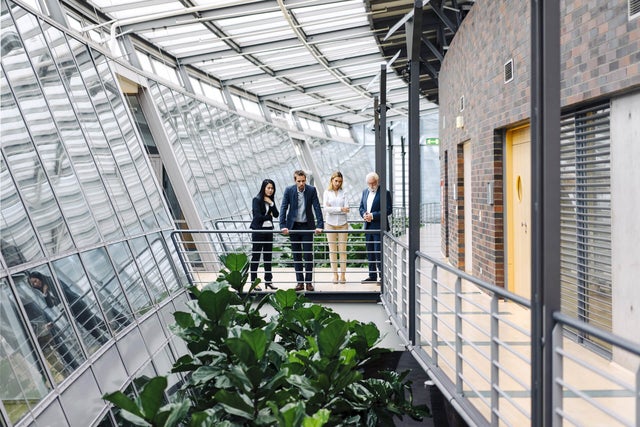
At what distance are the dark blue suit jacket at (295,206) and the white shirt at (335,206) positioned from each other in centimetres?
15

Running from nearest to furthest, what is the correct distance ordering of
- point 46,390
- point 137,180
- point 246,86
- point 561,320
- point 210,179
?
point 561,320
point 46,390
point 137,180
point 210,179
point 246,86

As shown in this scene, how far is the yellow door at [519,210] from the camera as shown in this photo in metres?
8.57

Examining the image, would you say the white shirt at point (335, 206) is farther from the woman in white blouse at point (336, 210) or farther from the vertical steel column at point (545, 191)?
the vertical steel column at point (545, 191)

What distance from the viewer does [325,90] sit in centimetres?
2378

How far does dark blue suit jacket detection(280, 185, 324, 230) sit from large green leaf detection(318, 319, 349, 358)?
739 centimetres

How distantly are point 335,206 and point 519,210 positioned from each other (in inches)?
107

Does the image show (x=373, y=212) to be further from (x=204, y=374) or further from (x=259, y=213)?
(x=204, y=374)

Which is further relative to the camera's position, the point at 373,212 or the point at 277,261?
the point at 373,212

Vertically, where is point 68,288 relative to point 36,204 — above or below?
below

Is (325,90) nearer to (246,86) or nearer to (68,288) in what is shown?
(246,86)

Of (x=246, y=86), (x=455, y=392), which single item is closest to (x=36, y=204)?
(x=455, y=392)

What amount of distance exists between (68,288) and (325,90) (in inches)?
697

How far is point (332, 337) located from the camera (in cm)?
313

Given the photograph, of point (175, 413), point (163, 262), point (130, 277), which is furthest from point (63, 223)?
point (175, 413)
